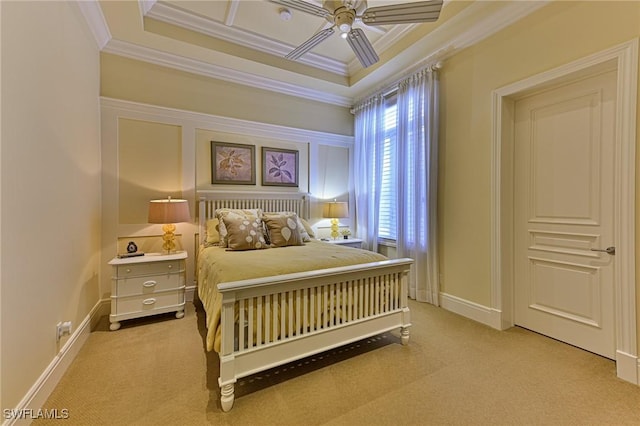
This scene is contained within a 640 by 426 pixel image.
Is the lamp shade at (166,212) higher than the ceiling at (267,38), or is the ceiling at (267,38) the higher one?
the ceiling at (267,38)

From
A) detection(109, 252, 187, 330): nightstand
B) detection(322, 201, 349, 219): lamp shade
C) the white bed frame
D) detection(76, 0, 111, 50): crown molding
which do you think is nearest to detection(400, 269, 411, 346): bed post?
the white bed frame

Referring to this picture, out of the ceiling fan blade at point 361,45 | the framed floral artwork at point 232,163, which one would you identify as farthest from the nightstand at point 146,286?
the ceiling fan blade at point 361,45

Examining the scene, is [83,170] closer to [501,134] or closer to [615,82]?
[501,134]

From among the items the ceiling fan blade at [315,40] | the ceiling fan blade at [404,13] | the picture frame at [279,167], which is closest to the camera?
the ceiling fan blade at [404,13]

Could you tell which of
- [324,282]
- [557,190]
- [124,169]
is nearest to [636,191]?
[557,190]

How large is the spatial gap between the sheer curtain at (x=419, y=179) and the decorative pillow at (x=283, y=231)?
1.38 meters

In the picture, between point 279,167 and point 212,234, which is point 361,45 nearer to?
point 279,167

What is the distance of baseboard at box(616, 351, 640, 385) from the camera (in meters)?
1.86

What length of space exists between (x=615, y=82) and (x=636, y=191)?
0.84 m

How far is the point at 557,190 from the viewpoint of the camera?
2439mm

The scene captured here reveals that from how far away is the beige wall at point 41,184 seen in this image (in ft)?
4.63

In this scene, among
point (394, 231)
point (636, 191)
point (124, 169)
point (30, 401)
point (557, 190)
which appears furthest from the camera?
point (394, 231)

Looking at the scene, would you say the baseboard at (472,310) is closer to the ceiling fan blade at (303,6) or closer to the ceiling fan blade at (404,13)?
the ceiling fan blade at (404,13)

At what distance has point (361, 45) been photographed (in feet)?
8.06
